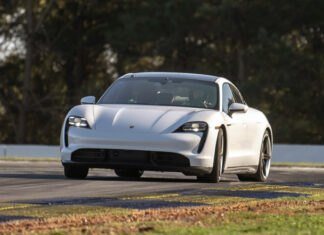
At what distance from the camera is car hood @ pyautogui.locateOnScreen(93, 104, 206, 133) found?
12141 millimetres

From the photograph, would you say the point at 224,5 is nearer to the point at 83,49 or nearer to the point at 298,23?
the point at 298,23

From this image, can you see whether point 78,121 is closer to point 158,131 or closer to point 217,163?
point 158,131

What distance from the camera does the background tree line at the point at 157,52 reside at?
43.9 meters

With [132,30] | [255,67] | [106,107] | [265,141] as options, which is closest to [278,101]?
[255,67]

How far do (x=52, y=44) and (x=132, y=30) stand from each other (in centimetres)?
510

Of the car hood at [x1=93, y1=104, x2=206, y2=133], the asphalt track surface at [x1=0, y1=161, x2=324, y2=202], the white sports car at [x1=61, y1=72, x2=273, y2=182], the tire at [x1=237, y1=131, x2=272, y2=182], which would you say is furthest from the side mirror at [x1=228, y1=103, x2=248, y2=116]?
the tire at [x1=237, y1=131, x2=272, y2=182]

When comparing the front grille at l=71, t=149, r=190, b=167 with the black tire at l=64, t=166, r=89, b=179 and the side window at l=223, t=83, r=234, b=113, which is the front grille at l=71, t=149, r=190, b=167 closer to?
the black tire at l=64, t=166, r=89, b=179

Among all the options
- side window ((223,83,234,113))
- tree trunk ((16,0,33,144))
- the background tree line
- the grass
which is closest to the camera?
the grass

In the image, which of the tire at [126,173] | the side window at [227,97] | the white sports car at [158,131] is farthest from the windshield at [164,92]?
the tire at [126,173]

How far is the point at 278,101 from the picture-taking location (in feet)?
147

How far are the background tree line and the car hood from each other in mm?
30567

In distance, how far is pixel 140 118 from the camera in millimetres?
12289

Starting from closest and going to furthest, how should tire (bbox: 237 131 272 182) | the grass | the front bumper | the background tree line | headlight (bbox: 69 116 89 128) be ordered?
the grass
the front bumper
headlight (bbox: 69 116 89 128)
tire (bbox: 237 131 272 182)
the background tree line

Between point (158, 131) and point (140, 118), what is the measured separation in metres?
0.36
